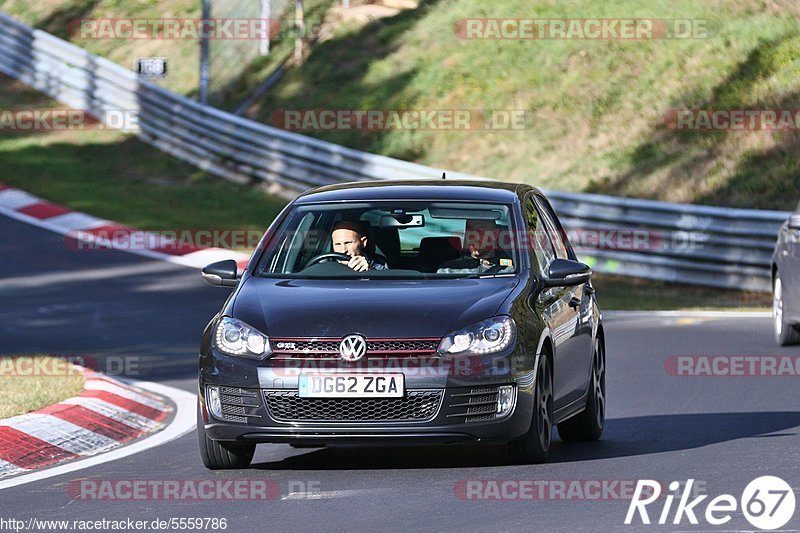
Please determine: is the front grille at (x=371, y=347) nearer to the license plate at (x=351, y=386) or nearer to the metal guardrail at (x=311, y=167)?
the license plate at (x=351, y=386)

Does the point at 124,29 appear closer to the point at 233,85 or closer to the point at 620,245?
the point at 233,85

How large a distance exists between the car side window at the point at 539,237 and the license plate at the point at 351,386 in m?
1.42

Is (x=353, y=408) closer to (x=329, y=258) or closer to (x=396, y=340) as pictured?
(x=396, y=340)

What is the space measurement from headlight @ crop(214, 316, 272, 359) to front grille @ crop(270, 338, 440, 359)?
5.1 inches

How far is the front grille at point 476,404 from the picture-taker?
8523mm

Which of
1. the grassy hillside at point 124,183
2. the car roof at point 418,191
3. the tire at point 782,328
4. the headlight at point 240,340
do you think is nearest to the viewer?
the headlight at point 240,340

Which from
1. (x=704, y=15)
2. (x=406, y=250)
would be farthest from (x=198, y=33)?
(x=406, y=250)

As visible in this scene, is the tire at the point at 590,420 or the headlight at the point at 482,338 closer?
the headlight at the point at 482,338

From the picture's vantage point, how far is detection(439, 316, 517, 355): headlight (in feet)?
27.9

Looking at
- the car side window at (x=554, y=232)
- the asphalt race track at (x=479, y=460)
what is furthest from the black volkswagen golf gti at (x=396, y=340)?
the car side window at (x=554, y=232)

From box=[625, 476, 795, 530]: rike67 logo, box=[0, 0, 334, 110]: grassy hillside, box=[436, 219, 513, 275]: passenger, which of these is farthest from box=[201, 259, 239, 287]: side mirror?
box=[0, 0, 334, 110]: grassy hillside

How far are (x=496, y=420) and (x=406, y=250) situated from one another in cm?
170

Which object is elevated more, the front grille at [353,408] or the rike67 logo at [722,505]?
the front grille at [353,408]

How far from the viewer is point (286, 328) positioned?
8.62m
